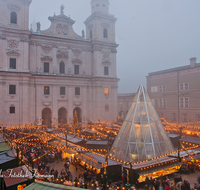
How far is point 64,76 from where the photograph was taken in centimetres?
3900

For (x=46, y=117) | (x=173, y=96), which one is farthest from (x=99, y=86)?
(x=173, y=96)

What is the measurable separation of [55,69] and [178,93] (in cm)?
2756

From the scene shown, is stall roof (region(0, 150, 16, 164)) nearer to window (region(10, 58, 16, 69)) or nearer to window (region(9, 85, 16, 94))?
window (region(9, 85, 16, 94))

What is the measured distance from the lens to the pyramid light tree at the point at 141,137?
1429 cm

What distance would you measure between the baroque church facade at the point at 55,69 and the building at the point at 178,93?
11.6 meters

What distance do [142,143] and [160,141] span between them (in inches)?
62.9

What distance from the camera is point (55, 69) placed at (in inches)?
1524

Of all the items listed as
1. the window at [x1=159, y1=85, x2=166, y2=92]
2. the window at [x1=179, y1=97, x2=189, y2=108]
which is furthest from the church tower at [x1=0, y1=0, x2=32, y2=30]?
the window at [x1=179, y1=97, x2=189, y2=108]

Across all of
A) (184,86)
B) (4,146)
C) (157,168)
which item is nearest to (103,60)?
(184,86)

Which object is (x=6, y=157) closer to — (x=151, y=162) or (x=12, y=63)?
(x=151, y=162)

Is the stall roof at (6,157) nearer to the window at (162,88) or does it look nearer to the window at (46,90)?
the window at (46,90)

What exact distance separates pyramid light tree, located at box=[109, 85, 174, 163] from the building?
88.1 ft

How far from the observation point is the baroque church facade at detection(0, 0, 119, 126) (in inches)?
1345

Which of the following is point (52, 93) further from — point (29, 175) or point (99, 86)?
point (29, 175)
